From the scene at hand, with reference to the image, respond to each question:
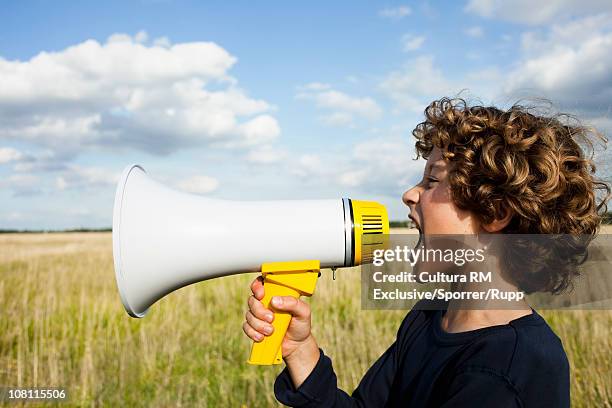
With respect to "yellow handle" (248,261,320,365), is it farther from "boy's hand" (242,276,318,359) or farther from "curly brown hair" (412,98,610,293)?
"curly brown hair" (412,98,610,293)

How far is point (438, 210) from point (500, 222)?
8.5 inches

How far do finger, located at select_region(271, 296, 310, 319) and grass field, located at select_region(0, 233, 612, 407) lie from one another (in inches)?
70.6

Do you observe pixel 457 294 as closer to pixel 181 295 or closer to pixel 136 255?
pixel 136 255

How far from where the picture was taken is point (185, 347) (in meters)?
4.64

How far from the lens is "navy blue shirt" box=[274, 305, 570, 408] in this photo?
1398 millimetres

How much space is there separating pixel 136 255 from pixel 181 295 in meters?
4.79

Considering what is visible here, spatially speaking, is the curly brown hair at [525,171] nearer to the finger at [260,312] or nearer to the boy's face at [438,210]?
the boy's face at [438,210]

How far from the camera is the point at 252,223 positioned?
1858mm

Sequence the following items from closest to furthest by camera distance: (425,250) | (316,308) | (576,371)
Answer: (425,250) < (576,371) < (316,308)

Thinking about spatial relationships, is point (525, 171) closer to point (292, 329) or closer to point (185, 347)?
point (292, 329)

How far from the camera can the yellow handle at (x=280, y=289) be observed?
1.89 m

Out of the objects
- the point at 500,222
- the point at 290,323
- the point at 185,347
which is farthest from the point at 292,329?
the point at 185,347

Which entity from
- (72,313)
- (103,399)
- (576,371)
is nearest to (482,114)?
(576,371)

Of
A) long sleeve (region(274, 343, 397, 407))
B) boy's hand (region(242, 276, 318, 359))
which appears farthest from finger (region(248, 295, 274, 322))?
long sleeve (region(274, 343, 397, 407))
